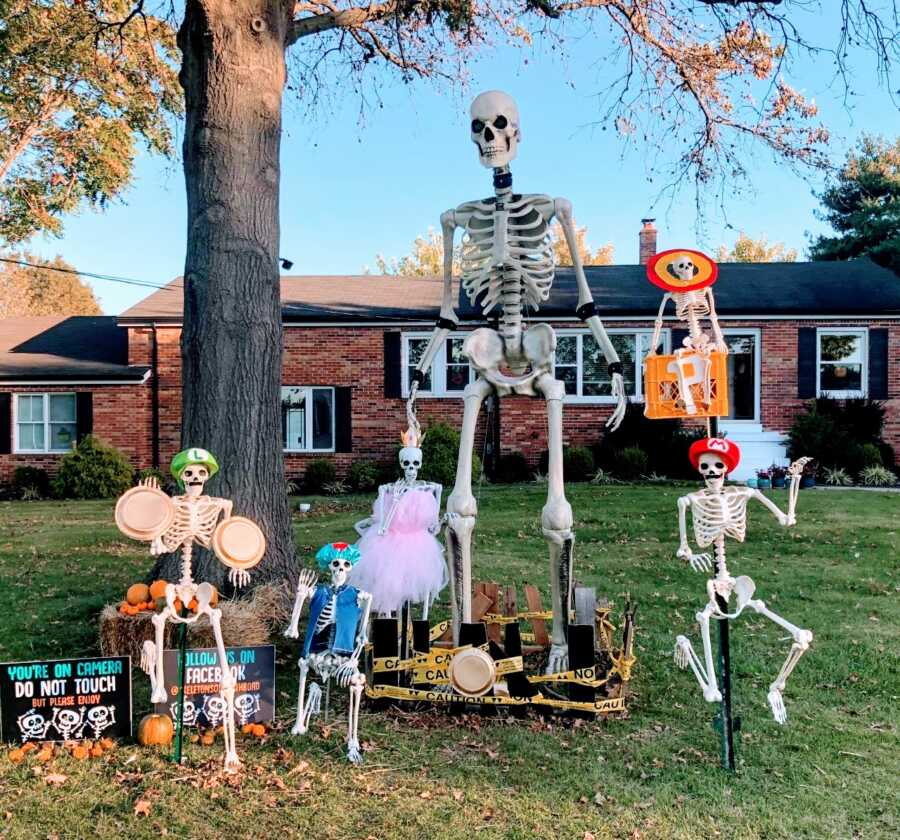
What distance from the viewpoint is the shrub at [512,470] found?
17.7 meters

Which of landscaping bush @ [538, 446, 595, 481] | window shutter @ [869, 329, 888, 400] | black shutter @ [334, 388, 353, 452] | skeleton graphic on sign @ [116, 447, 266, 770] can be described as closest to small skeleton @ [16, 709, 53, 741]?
skeleton graphic on sign @ [116, 447, 266, 770]

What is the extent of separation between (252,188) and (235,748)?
428cm

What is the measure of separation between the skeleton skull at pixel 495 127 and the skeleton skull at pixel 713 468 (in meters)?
2.30

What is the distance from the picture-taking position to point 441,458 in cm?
1548

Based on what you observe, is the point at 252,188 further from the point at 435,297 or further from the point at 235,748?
the point at 435,297

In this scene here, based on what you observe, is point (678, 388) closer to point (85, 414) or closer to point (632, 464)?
point (632, 464)

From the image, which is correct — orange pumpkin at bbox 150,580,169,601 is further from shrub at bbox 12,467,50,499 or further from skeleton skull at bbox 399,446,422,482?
shrub at bbox 12,467,50,499

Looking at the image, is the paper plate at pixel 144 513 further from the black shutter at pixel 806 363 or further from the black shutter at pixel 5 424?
the black shutter at pixel 806 363

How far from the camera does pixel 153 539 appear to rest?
12.9ft

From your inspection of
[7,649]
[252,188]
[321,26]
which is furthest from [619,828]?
[321,26]

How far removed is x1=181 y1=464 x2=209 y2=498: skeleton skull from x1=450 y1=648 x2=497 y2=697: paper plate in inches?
67.5

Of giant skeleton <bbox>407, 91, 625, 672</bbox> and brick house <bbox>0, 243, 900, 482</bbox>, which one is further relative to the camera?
brick house <bbox>0, 243, 900, 482</bbox>

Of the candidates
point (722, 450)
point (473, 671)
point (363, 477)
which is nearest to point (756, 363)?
A: point (363, 477)

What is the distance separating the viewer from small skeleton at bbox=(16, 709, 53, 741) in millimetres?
4195
